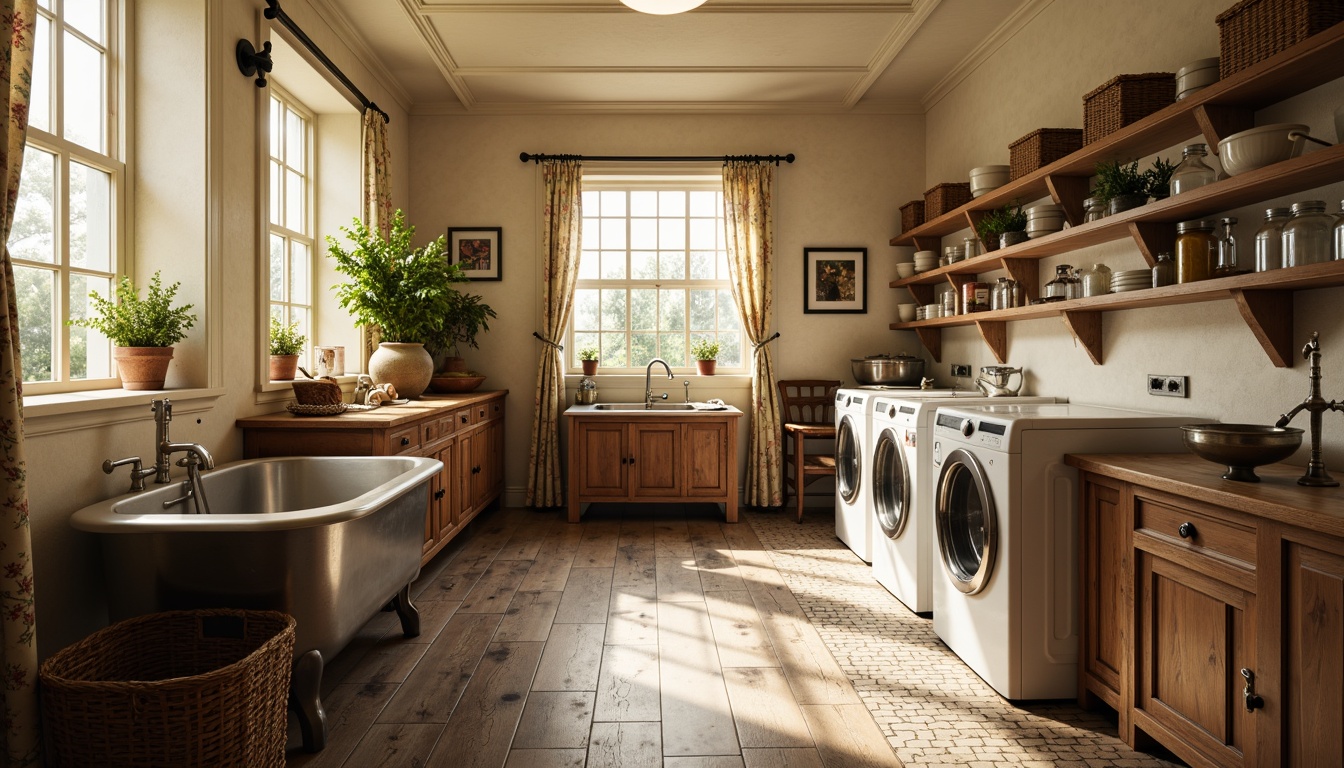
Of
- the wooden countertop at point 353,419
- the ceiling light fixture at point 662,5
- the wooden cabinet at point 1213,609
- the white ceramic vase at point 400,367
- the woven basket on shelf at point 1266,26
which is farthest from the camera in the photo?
the white ceramic vase at point 400,367

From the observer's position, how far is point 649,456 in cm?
478

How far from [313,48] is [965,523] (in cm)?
376

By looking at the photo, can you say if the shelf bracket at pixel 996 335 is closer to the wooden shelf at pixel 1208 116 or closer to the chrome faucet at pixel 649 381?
the wooden shelf at pixel 1208 116

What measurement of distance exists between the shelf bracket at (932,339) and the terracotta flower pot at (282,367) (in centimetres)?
388

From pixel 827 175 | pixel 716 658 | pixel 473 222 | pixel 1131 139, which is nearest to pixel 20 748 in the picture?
pixel 716 658

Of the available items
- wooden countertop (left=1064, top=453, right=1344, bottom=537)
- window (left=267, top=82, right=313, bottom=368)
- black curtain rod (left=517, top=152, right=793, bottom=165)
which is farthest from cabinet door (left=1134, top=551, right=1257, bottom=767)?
window (left=267, top=82, right=313, bottom=368)

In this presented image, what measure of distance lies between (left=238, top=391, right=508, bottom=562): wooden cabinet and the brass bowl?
283 centimetres

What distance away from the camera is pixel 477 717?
222 centimetres

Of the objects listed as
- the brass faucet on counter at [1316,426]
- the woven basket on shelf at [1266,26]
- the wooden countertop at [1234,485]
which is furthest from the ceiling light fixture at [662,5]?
the brass faucet on counter at [1316,426]

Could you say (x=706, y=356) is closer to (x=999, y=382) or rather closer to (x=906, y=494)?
(x=999, y=382)

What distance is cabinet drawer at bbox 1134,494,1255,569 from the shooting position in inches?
66.9

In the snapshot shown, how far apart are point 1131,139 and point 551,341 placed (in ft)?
12.0

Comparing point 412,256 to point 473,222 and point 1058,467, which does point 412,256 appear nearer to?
point 473,222

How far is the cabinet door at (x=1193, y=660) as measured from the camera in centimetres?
171
